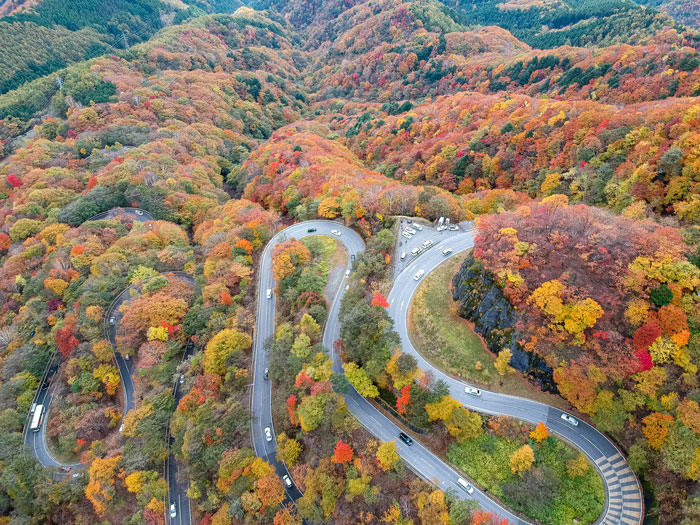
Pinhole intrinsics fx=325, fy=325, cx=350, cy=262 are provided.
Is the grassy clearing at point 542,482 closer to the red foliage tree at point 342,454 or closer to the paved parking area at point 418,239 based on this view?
the red foliage tree at point 342,454

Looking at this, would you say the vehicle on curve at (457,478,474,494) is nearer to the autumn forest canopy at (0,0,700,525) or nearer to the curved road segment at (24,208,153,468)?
the autumn forest canopy at (0,0,700,525)

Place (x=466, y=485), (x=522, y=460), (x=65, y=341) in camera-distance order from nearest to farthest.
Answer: (x=522, y=460), (x=466, y=485), (x=65, y=341)

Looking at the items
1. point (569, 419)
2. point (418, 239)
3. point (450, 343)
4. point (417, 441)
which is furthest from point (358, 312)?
point (569, 419)

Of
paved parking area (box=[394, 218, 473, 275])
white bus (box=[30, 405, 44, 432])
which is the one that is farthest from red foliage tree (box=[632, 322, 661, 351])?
white bus (box=[30, 405, 44, 432])

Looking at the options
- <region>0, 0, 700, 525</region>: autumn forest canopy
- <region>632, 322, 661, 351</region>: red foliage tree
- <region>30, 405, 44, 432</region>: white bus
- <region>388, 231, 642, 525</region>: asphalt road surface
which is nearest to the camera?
<region>388, 231, 642, 525</region>: asphalt road surface

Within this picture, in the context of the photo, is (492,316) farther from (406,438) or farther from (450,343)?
(406,438)

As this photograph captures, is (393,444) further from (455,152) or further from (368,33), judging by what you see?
(368,33)
